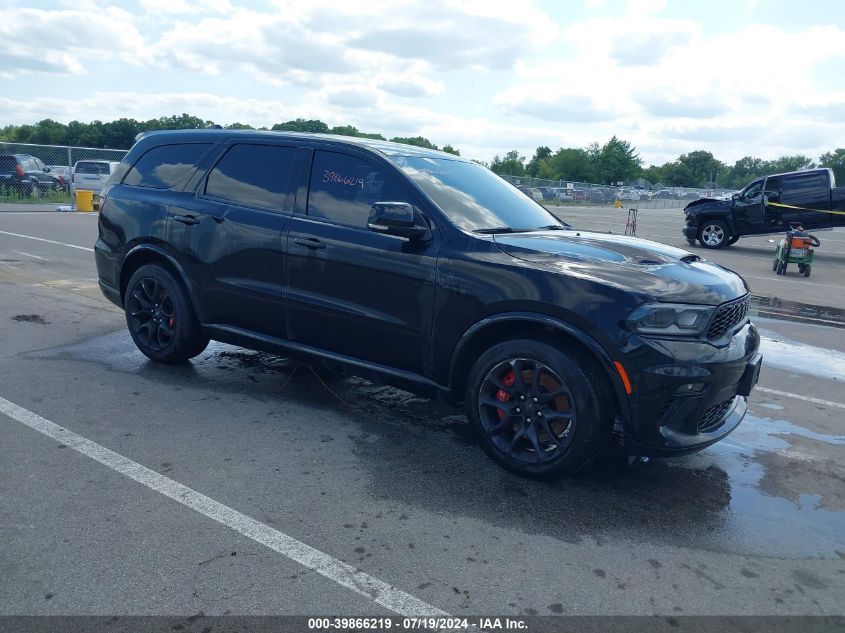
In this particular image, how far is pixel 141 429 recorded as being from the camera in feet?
14.9

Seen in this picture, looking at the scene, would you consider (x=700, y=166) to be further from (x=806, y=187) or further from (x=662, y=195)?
(x=806, y=187)

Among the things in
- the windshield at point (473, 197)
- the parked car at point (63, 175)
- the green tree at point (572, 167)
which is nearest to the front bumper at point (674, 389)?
the windshield at point (473, 197)

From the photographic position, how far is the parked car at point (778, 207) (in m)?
18.9

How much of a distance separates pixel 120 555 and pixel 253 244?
8.28ft

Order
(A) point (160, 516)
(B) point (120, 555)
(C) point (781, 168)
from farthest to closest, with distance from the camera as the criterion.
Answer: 1. (C) point (781, 168)
2. (A) point (160, 516)
3. (B) point (120, 555)

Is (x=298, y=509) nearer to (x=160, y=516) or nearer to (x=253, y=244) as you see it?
(x=160, y=516)

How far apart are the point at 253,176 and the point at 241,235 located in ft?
1.52

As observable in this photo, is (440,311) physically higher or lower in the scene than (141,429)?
higher

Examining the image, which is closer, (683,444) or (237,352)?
(683,444)

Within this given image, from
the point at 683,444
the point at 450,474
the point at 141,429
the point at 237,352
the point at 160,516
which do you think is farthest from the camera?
the point at 237,352

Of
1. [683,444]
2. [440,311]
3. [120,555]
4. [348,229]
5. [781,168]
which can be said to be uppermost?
[781,168]

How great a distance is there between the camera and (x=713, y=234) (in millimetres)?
20141

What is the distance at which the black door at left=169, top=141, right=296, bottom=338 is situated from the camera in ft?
16.5

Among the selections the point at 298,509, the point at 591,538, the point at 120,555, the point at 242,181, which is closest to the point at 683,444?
the point at 591,538
